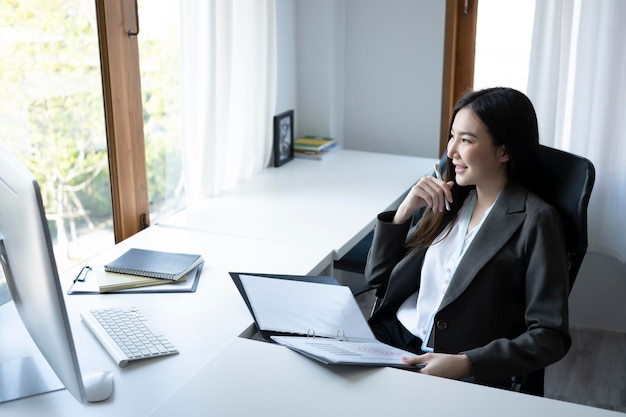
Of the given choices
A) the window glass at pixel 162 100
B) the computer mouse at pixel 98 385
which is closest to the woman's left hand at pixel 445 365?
the computer mouse at pixel 98 385

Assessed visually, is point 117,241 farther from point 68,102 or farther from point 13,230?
point 13,230

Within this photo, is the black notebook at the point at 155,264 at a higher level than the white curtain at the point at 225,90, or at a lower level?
lower

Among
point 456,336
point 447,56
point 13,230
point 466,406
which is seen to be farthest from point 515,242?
point 447,56

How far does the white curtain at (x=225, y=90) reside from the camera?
2.55 metres

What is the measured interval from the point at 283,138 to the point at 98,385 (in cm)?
195

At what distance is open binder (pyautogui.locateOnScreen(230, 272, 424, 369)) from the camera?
4.93 ft

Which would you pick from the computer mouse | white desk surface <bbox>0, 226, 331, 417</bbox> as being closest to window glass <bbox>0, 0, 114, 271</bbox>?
Result: white desk surface <bbox>0, 226, 331, 417</bbox>

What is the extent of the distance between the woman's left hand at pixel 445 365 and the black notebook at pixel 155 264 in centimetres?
73

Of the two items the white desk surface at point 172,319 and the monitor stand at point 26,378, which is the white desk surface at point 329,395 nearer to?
the white desk surface at point 172,319

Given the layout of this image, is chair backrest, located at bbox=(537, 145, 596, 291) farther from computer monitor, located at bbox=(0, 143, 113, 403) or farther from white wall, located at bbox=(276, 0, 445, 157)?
white wall, located at bbox=(276, 0, 445, 157)

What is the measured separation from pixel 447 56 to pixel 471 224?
1533mm

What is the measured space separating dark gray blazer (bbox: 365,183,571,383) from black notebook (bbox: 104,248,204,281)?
2.30 ft

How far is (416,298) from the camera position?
1993mm

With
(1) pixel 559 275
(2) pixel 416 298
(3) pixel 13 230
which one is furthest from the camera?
(2) pixel 416 298
